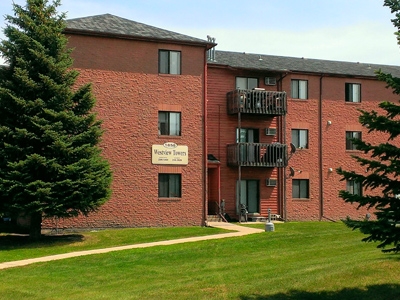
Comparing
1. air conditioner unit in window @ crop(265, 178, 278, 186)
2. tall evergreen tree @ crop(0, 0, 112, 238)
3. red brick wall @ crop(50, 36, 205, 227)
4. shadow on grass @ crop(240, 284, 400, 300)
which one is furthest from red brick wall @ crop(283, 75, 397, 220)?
shadow on grass @ crop(240, 284, 400, 300)

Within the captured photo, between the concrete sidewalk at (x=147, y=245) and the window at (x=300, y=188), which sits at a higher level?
the window at (x=300, y=188)

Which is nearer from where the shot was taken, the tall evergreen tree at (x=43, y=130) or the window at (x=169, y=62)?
the tall evergreen tree at (x=43, y=130)

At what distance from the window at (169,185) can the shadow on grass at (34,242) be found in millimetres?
4927

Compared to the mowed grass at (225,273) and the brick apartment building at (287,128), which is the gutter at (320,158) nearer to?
the brick apartment building at (287,128)

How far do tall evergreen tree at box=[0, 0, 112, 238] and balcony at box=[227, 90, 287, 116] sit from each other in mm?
9319

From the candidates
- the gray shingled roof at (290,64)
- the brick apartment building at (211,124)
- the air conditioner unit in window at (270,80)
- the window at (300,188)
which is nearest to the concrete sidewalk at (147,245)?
the brick apartment building at (211,124)

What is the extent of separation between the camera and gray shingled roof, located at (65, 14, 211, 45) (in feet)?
89.1

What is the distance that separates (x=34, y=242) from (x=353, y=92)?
66.4 ft

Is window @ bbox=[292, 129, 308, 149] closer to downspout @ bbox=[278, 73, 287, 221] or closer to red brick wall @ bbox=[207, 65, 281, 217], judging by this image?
downspout @ bbox=[278, 73, 287, 221]

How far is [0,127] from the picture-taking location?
2198 centimetres

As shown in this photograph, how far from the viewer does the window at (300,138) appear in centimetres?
3344

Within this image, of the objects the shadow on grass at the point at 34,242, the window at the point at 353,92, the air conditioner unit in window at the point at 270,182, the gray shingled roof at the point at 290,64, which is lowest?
the shadow on grass at the point at 34,242

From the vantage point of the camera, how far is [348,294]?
1184cm

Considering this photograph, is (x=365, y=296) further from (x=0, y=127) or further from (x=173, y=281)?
(x=0, y=127)
